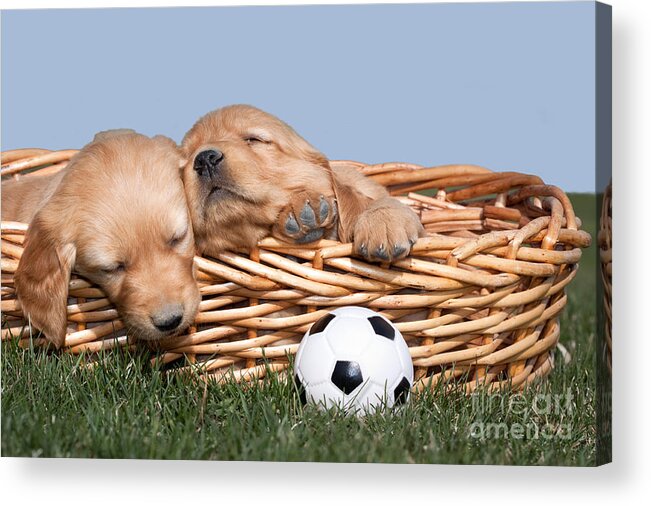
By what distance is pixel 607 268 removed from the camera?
418 centimetres

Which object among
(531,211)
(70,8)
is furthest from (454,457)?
(70,8)

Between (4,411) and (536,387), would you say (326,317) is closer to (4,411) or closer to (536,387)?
(536,387)

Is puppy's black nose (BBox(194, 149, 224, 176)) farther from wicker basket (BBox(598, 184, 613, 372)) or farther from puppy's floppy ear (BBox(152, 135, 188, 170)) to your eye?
wicker basket (BBox(598, 184, 613, 372))

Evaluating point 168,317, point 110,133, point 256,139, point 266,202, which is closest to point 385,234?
point 266,202

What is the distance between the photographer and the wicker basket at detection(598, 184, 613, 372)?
13.5 ft

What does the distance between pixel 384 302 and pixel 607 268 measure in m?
1.07

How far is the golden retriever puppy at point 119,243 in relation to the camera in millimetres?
3875

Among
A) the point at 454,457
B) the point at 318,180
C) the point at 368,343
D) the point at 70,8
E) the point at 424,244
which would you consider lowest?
the point at 454,457

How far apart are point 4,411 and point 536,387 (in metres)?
2.57

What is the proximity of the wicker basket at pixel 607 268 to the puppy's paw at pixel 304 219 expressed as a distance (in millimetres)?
1276

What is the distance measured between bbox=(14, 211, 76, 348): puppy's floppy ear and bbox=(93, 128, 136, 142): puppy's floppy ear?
0.49m

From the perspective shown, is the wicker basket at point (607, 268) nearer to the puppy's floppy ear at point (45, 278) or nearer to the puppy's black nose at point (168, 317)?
the puppy's black nose at point (168, 317)

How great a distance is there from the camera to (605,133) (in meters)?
4.02

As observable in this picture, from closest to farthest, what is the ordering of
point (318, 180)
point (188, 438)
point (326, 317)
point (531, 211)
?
point (188, 438) → point (326, 317) → point (318, 180) → point (531, 211)
